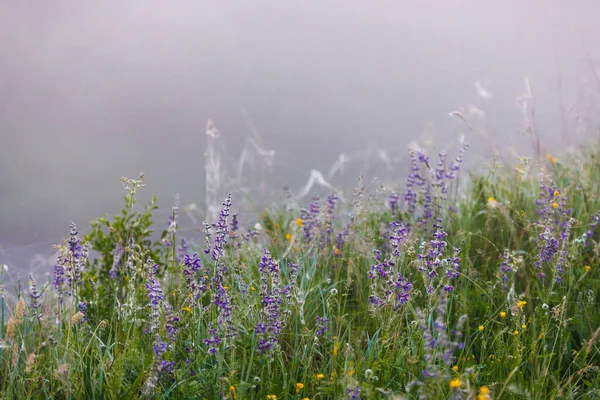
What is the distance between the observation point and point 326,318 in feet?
9.62

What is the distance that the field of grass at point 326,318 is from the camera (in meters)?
2.63

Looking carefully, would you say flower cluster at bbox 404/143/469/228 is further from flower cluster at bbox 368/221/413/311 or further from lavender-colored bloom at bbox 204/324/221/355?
lavender-colored bloom at bbox 204/324/221/355

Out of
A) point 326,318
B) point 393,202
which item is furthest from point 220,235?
point 393,202

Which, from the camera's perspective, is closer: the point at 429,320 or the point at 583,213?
the point at 429,320

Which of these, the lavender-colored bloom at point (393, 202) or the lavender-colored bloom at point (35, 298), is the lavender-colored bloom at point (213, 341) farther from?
the lavender-colored bloom at point (393, 202)

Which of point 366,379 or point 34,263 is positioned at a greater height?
point 34,263

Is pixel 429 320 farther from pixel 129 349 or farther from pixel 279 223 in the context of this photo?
pixel 279 223

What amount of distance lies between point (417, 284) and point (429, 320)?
2.61ft

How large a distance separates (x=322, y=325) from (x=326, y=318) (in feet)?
0.15

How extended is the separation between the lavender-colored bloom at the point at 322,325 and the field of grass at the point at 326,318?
0.6 inches

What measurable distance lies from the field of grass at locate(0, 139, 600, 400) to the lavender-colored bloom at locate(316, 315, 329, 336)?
1 centimetres

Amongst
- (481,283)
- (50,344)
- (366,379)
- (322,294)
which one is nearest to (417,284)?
(481,283)

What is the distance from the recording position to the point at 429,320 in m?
2.94

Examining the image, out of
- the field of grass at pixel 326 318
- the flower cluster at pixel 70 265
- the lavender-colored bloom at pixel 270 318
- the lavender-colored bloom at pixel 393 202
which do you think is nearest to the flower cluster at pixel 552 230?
the field of grass at pixel 326 318
